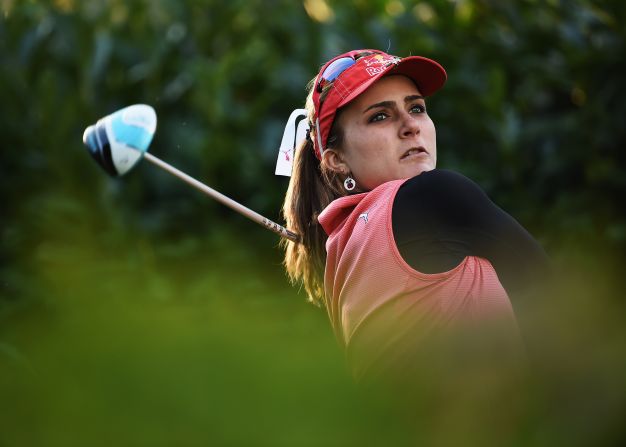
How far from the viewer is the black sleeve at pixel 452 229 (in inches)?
70.0

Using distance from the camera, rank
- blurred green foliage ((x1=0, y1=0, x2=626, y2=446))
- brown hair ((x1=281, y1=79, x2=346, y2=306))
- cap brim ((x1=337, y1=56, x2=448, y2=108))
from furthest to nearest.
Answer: blurred green foliage ((x1=0, y1=0, x2=626, y2=446)) → brown hair ((x1=281, y1=79, x2=346, y2=306)) → cap brim ((x1=337, y1=56, x2=448, y2=108))

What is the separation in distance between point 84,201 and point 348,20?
2033 mm

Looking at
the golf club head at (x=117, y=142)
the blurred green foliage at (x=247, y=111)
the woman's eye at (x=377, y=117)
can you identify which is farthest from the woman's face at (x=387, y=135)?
the blurred green foliage at (x=247, y=111)

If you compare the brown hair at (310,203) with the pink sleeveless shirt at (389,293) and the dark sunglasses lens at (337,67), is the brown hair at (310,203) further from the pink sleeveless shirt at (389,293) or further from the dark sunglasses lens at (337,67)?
the pink sleeveless shirt at (389,293)

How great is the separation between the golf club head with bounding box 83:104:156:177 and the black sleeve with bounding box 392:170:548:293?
763 millimetres

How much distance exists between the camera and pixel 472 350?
0.69 metres

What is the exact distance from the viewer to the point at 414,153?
7.13 ft

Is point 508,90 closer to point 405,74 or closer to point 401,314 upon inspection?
point 405,74

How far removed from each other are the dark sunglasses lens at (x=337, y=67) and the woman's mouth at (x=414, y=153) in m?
0.24

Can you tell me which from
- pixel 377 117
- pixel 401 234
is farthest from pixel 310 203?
pixel 401 234

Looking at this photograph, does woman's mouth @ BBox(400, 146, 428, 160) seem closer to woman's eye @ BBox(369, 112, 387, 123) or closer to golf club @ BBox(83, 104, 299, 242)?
woman's eye @ BBox(369, 112, 387, 123)

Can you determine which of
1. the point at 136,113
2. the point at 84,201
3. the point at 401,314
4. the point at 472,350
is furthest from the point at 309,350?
the point at 84,201

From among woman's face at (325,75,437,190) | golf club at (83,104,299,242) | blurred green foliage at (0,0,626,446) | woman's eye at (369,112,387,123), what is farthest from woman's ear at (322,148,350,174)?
blurred green foliage at (0,0,626,446)

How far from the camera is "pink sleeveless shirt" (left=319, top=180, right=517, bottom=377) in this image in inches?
68.3
